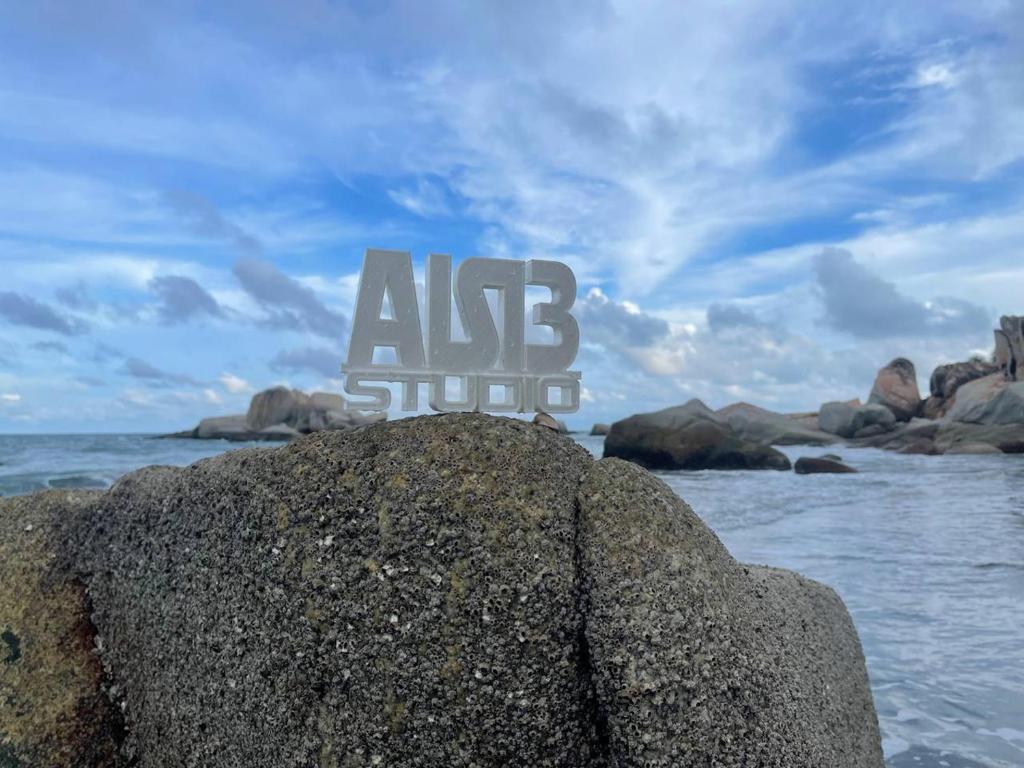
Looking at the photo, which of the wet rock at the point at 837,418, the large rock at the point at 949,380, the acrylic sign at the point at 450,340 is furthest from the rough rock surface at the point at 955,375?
the acrylic sign at the point at 450,340

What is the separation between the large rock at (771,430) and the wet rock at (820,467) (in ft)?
33.3

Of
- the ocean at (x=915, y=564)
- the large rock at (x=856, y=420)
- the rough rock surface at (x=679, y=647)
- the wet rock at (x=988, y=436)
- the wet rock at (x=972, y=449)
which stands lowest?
the ocean at (x=915, y=564)

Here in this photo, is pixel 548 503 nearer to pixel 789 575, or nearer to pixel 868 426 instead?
pixel 789 575

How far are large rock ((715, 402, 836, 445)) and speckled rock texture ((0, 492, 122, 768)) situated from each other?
2664 cm

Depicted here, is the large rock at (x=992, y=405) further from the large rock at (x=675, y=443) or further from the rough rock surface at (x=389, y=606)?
the rough rock surface at (x=389, y=606)

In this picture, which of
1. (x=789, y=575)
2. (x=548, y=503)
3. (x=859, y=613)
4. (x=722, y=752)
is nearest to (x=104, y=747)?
(x=548, y=503)

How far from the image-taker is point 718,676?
234cm

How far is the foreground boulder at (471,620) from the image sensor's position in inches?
90.4

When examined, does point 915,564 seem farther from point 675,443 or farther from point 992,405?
point 992,405

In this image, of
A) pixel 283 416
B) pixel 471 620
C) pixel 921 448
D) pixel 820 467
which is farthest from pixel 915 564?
pixel 283 416

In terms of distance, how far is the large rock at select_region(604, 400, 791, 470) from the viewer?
17.7 meters

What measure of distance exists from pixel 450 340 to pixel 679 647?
5.73 feet

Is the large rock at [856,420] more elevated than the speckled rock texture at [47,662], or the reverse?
the large rock at [856,420]

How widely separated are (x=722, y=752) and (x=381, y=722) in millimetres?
963
